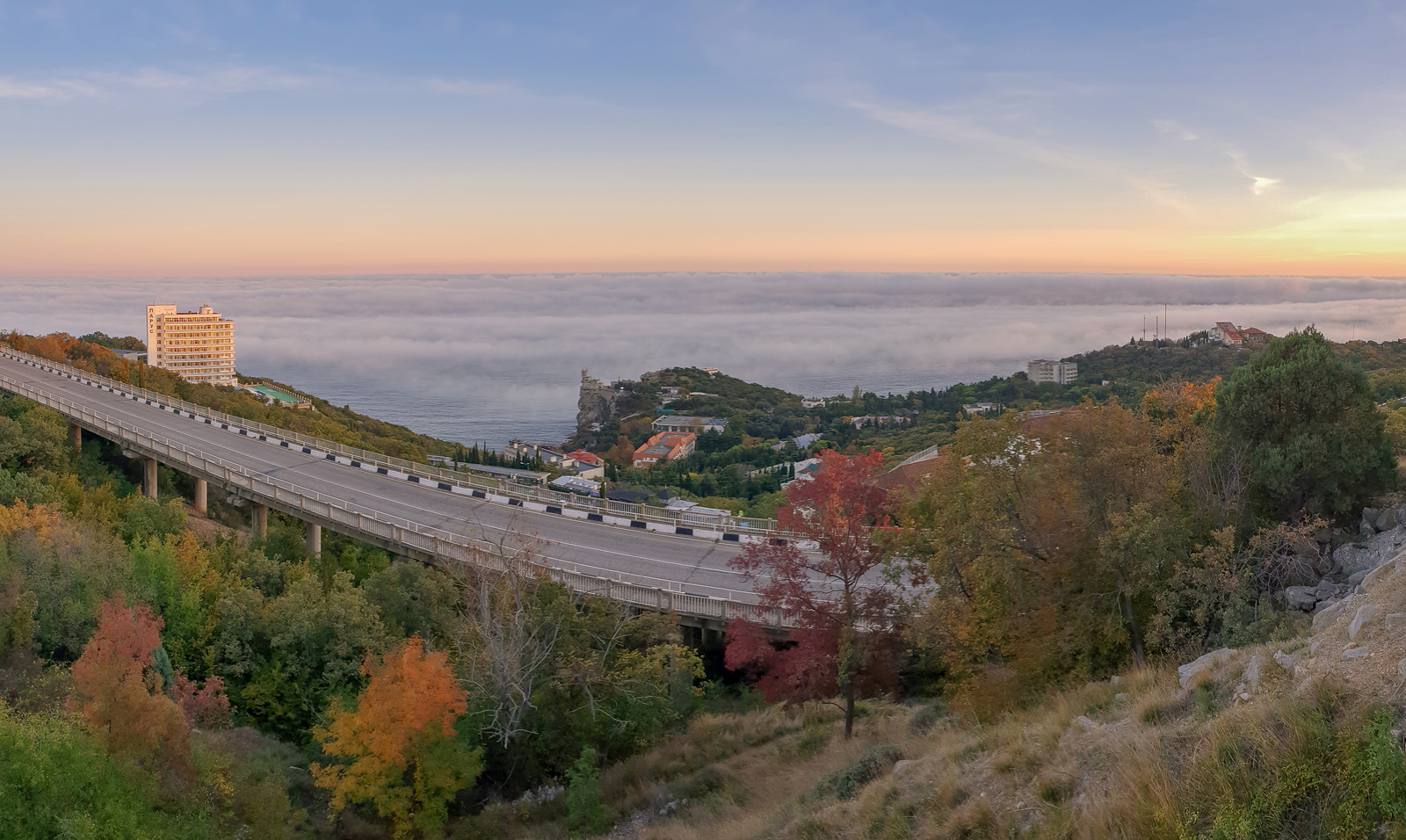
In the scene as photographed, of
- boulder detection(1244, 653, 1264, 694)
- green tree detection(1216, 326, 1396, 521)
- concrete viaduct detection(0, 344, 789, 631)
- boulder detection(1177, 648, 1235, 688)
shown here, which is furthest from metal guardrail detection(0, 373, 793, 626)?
boulder detection(1244, 653, 1264, 694)

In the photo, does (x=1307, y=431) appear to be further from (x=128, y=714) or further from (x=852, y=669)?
(x=128, y=714)

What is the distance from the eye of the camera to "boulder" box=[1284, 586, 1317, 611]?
47.2 ft

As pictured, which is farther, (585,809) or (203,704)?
(203,704)

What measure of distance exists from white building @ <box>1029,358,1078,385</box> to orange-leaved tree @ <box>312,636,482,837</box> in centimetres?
8830

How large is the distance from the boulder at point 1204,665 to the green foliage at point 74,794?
47.8ft

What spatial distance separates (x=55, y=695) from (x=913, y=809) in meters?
17.7

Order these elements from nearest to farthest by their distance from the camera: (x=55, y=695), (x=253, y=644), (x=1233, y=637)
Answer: (x=1233, y=637) → (x=55, y=695) → (x=253, y=644)

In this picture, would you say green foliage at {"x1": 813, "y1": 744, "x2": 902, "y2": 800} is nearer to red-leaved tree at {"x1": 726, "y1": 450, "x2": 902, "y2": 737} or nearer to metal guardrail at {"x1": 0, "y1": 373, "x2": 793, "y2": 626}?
red-leaved tree at {"x1": 726, "y1": 450, "x2": 902, "y2": 737}

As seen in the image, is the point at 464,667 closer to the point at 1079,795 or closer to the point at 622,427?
the point at 1079,795

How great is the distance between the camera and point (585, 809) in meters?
15.8

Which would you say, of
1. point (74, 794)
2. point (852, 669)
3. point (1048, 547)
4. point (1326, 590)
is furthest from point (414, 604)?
point (1326, 590)

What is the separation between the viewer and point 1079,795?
8789 mm

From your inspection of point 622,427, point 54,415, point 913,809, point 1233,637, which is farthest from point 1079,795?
point 622,427

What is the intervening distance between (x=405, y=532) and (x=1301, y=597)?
25912mm
